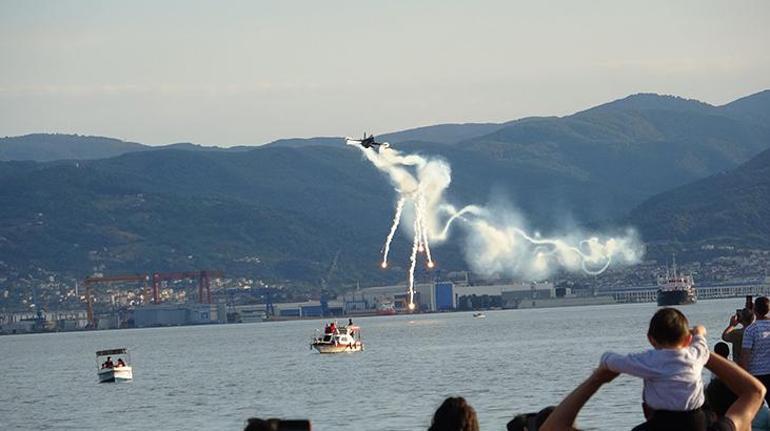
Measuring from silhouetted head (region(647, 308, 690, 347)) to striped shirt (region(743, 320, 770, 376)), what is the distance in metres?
8.21

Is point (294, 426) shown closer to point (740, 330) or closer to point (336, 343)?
point (740, 330)

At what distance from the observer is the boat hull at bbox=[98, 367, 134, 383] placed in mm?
100438

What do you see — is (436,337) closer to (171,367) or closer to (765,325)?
(171,367)

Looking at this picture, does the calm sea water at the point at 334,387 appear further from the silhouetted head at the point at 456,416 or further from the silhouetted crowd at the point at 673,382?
the silhouetted crowd at the point at 673,382

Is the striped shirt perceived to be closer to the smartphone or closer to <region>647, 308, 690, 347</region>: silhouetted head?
<region>647, 308, 690, 347</region>: silhouetted head

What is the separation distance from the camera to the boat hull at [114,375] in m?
100

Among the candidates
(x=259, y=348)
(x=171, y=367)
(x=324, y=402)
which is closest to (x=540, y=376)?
(x=324, y=402)

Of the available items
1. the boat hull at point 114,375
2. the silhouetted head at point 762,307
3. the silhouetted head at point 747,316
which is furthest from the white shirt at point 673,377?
the boat hull at point 114,375

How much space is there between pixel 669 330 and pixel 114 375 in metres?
91.3

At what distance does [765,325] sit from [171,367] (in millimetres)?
106653

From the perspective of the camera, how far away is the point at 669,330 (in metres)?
11.1

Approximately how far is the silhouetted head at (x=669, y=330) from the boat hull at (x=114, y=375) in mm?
90884

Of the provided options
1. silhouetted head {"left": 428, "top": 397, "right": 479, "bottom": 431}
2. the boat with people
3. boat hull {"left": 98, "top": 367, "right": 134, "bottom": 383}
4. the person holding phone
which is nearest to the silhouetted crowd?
silhouetted head {"left": 428, "top": 397, "right": 479, "bottom": 431}

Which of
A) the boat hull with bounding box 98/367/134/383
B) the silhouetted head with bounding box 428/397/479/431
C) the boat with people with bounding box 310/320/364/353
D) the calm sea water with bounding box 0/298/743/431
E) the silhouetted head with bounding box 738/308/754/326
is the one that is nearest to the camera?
the silhouetted head with bounding box 428/397/479/431
